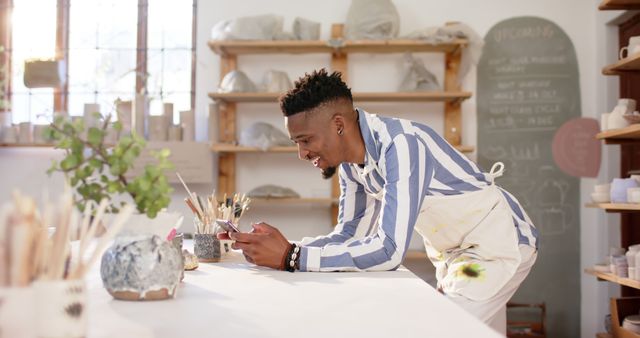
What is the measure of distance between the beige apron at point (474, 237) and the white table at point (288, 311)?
1.17 ft

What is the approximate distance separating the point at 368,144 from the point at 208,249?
1.69 ft

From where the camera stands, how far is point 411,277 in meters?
1.54

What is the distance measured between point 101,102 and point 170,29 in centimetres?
66

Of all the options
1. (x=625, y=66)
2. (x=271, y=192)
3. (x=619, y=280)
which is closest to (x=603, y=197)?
(x=619, y=280)

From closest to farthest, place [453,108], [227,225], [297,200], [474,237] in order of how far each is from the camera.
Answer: [227,225], [474,237], [297,200], [453,108]

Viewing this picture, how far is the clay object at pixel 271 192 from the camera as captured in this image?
4137 mm

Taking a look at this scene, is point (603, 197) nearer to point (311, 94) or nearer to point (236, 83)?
point (236, 83)

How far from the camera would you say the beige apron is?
1801 mm

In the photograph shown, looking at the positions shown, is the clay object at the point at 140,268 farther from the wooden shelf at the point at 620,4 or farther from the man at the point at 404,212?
the wooden shelf at the point at 620,4

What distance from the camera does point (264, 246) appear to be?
1.67 metres

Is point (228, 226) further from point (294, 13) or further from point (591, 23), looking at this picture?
point (591, 23)

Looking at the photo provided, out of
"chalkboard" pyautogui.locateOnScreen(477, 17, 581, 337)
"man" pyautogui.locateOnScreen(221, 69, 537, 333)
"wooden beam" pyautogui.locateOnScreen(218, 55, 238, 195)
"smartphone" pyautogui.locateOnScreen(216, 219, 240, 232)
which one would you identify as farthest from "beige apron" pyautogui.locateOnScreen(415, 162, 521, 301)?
"wooden beam" pyautogui.locateOnScreen(218, 55, 238, 195)

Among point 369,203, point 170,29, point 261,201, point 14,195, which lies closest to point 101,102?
point 170,29

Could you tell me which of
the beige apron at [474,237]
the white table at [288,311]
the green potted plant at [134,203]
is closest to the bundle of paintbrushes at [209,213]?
the white table at [288,311]
